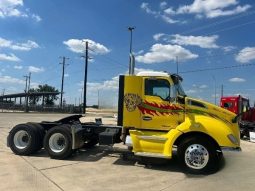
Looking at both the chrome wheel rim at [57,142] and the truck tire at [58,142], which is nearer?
the truck tire at [58,142]

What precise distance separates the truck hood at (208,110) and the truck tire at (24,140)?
16.5 ft

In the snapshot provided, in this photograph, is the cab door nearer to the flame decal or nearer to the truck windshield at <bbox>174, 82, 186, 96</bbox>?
the flame decal

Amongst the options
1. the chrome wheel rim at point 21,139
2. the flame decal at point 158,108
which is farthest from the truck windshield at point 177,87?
the chrome wheel rim at point 21,139

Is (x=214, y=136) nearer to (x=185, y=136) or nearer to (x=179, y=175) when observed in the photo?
(x=185, y=136)

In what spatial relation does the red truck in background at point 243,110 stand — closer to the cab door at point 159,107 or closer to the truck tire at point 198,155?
the cab door at point 159,107

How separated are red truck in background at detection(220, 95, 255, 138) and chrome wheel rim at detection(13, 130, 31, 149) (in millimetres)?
11866

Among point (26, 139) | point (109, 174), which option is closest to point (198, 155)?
point (109, 174)

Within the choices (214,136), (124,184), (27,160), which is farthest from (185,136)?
(27,160)

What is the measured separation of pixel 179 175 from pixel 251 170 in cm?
229

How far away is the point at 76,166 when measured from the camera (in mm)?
10320

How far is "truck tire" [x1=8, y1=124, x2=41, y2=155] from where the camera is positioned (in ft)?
39.7

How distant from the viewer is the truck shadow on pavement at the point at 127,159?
10648 mm

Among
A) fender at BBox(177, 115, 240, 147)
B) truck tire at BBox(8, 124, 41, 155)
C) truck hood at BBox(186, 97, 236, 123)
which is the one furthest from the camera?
truck tire at BBox(8, 124, 41, 155)

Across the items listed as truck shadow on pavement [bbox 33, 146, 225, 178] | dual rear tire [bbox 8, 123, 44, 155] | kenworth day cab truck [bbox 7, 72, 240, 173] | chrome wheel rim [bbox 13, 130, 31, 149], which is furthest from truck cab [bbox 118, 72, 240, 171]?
chrome wheel rim [bbox 13, 130, 31, 149]
